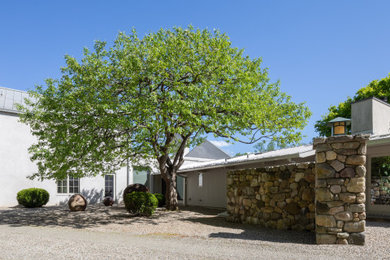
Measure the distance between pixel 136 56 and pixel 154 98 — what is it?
2035mm

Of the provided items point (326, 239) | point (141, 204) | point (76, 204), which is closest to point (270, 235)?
point (326, 239)

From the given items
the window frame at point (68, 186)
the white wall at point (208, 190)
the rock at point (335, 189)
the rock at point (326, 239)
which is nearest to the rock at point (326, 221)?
the rock at point (326, 239)

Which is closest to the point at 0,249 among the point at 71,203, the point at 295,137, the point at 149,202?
the point at 149,202

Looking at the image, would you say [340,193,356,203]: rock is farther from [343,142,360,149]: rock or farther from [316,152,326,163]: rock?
[343,142,360,149]: rock

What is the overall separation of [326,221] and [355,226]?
0.56 metres

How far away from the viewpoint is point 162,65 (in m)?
12.4

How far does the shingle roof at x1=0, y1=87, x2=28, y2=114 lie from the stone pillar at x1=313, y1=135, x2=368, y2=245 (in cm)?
1716

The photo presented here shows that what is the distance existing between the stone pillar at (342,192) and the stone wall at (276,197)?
1.79 metres

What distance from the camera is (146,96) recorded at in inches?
488

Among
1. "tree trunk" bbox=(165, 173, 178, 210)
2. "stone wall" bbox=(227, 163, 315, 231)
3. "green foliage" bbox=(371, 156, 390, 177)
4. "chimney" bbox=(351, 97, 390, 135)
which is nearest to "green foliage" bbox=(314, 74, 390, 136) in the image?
"chimney" bbox=(351, 97, 390, 135)

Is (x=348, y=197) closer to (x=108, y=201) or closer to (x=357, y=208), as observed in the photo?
(x=357, y=208)

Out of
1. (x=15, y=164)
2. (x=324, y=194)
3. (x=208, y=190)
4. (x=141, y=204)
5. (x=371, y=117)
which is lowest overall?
(x=208, y=190)

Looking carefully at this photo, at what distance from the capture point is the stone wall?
378 inches

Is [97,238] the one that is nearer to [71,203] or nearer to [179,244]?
[179,244]
